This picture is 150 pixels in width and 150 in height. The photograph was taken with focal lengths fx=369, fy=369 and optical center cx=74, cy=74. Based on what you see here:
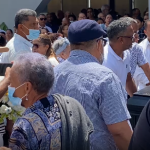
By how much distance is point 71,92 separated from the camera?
96.7 inches

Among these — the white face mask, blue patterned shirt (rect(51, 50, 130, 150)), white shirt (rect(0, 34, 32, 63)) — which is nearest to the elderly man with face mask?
blue patterned shirt (rect(51, 50, 130, 150))

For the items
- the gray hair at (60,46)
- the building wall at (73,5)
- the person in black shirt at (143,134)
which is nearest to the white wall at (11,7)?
the building wall at (73,5)

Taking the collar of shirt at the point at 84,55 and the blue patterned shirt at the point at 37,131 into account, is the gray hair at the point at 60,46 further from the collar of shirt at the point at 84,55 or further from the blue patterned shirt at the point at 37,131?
the blue patterned shirt at the point at 37,131

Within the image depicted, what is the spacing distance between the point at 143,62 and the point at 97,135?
2234 millimetres

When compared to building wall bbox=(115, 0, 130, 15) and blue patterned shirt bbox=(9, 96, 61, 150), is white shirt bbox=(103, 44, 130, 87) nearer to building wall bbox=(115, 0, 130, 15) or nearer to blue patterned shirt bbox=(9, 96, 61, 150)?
blue patterned shirt bbox=(9, 96, 61, 150)

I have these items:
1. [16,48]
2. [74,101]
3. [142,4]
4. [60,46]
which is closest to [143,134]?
[74,101]

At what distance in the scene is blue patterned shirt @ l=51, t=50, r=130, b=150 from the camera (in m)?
2.35

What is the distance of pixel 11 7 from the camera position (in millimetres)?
11086

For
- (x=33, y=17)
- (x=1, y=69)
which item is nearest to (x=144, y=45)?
(x=33, y=17)

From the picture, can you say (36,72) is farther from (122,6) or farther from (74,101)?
(122,6)

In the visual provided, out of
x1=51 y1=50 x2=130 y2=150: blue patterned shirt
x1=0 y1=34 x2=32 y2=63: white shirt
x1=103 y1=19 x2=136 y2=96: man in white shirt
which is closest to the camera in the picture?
x1=51 y1=50 x2=130 y2=150: blue patterned shirt

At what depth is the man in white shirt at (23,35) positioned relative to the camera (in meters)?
4.39

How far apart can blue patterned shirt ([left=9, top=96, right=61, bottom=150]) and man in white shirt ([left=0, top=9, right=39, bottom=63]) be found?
249 centimetres

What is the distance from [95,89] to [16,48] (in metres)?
2.22
